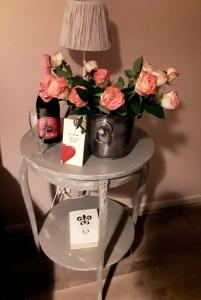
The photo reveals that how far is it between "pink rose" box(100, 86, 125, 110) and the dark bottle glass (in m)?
0.29

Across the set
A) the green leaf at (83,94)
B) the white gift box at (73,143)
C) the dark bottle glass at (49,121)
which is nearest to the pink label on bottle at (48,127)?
the dark bottle glass at (49,121)

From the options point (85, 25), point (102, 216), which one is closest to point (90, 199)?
point (102, 216)

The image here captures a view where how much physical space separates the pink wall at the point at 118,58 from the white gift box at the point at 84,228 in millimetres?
297

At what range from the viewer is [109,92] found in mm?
939

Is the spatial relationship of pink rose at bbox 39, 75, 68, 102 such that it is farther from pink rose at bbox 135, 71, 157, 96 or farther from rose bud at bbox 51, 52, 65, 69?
pink rose at bbox 135, 71, 157, 96

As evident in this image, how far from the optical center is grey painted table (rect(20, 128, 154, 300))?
3.46ft

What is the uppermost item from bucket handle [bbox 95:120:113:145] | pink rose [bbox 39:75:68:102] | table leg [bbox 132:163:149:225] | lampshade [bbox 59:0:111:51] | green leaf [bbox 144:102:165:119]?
lampshade [bbox 59:0:111:51]

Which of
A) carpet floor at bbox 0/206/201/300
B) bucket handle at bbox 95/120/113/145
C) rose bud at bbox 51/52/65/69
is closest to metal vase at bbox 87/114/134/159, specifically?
bucket handle at bbox 95/120/113/145

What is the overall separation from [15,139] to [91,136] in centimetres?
51

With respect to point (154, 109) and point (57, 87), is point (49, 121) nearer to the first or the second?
point (57, 87)

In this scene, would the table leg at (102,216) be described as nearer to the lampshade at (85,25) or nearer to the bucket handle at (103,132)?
the bucket handle at (103,132)

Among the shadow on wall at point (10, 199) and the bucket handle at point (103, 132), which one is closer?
the bucket handle at point (103, 132)

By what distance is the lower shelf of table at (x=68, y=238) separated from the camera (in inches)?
50.7

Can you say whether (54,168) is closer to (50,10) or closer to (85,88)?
(85,88)
